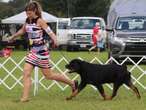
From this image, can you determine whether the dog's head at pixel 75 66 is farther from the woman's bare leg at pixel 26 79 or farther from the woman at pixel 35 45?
the woman's bare leg at pixel 26 79

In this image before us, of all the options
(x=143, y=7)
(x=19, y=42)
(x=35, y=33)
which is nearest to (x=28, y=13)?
(x=35, y=33)

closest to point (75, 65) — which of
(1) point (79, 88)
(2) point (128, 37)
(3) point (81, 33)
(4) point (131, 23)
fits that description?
(1) point (79, 88)

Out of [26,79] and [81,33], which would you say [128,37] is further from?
[81,33]

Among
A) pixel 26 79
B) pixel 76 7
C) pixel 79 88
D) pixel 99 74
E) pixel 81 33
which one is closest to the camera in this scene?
pixel 26 79

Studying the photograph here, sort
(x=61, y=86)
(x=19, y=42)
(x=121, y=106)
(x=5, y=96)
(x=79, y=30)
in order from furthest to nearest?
(x=19, y=42) → (x=79, y=30) → (x=61, y=86) → (x=5, y=96) → (x=121, y=106)

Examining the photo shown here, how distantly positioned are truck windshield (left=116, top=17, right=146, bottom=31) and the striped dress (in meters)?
10.3

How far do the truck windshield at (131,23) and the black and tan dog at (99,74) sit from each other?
980cm

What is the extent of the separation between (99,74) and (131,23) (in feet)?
33.7

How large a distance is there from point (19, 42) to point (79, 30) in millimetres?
4838

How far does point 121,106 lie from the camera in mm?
9281

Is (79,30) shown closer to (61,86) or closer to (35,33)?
(61,86)

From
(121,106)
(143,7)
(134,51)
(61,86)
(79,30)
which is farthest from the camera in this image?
(79,30)

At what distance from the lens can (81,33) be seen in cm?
3122

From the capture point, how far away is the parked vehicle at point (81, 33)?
31.3 meters
